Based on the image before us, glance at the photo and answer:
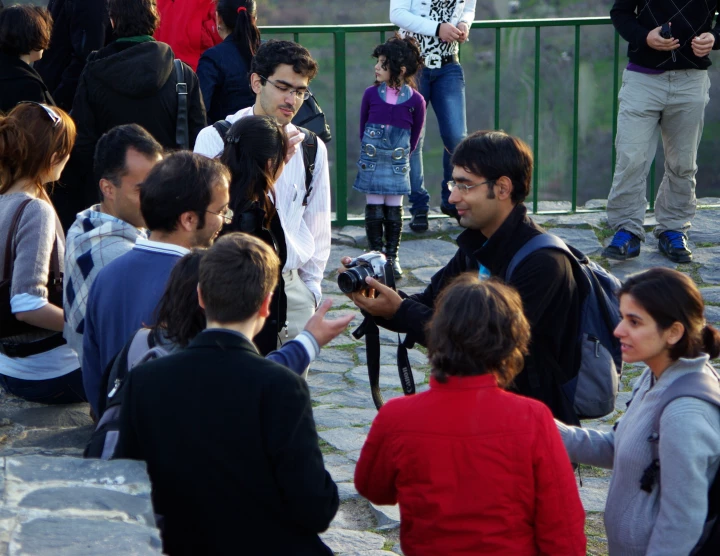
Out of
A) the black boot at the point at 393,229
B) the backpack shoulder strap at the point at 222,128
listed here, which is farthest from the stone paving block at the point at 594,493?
the black boot at the point at 393,229

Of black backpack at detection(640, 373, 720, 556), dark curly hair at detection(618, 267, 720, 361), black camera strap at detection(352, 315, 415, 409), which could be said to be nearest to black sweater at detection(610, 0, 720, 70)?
black camera strap at detection(352, 315, 415, 409)

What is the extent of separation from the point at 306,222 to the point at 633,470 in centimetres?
200

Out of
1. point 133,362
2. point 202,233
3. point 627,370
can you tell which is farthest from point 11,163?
point 627,370

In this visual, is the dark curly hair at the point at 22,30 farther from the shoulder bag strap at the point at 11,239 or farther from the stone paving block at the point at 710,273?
the stone paving block at the point at 710,273

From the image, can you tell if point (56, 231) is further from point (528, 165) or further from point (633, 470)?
point (633, 470)

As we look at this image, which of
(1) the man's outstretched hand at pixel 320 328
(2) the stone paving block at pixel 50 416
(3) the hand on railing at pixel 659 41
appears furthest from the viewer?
(3) the hand on railing at pixel 659 41

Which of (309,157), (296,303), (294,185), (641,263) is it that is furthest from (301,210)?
(641,263)

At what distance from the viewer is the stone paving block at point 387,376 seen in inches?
203

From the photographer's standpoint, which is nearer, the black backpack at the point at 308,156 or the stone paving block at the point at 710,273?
the black backpack at the point at 308,156

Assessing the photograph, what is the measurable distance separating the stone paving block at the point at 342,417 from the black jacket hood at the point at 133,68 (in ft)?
5.92

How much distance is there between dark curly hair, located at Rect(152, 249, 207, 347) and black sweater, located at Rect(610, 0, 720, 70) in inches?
187

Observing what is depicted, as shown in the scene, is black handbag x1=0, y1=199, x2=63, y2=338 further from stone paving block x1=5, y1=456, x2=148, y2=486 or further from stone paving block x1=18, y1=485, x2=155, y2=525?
stone paving block x1=18, y1=485, x2=155, y2=525

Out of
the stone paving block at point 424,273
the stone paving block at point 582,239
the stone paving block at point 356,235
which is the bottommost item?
the stone paving block at point 424,273

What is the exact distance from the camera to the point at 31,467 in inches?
88.9
